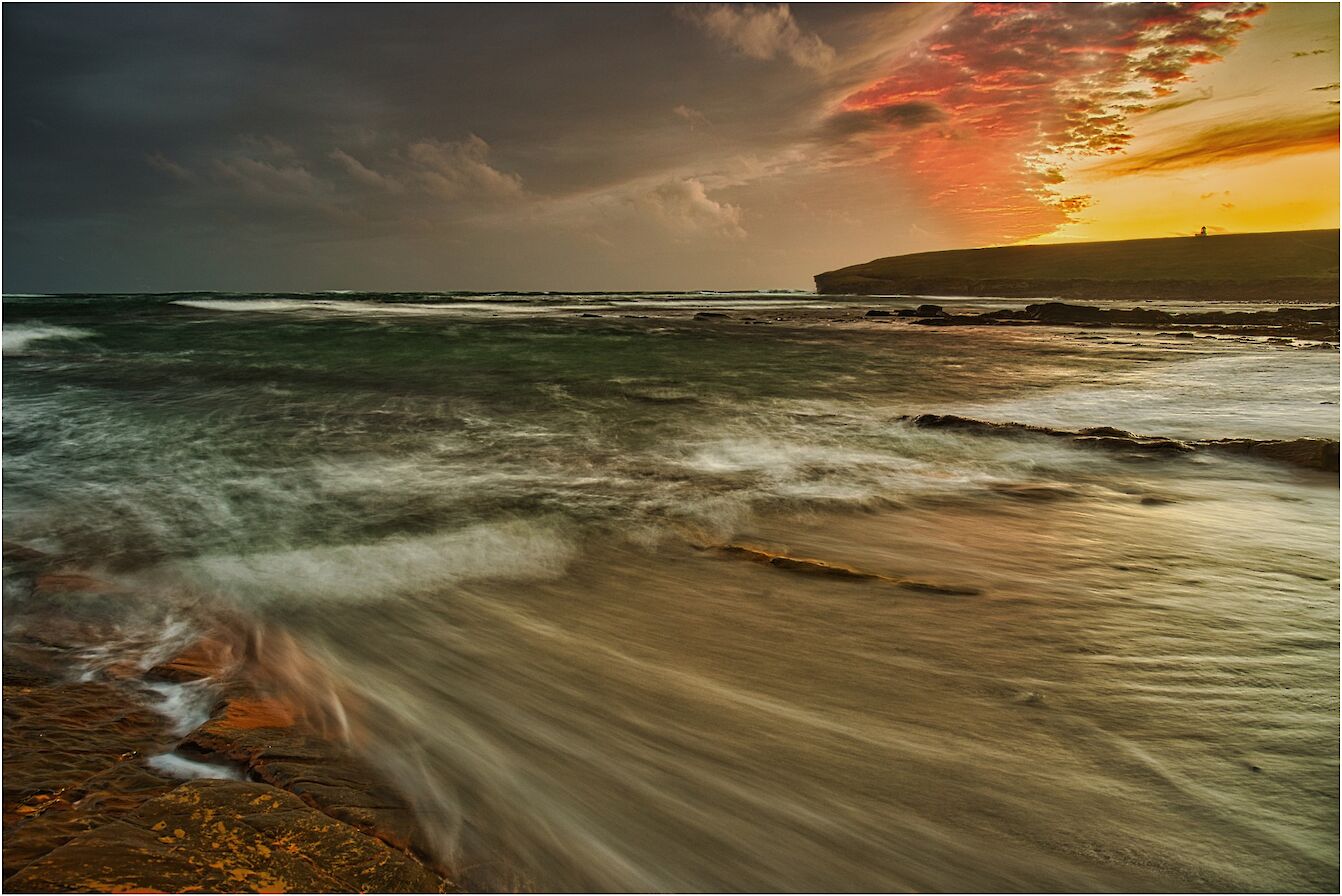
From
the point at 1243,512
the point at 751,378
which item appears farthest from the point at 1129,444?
the point at 751,378

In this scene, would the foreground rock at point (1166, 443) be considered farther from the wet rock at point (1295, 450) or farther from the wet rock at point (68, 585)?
the wet rock at point (68, 585)

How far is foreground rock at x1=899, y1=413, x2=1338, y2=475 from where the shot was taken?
5.81m

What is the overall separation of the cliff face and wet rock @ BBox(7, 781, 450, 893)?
71747mm

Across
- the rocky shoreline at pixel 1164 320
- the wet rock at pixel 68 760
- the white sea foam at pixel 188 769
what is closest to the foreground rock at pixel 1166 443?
the white sea foam at pixel 188 769

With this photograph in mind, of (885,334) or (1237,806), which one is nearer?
(1237,806)

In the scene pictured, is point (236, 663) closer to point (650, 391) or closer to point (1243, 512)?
point (1243, 512)

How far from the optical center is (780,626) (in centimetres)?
327

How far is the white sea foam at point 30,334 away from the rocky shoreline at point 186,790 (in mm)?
22291

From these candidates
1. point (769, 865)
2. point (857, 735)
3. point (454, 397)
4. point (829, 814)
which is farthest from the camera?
point (454, 397)

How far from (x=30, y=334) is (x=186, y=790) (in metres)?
31.6

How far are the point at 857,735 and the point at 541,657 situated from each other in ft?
4.76

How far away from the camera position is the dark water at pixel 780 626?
2.07m

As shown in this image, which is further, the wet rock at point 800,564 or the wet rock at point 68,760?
the wet rock at point 800,564

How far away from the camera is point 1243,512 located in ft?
15.9
